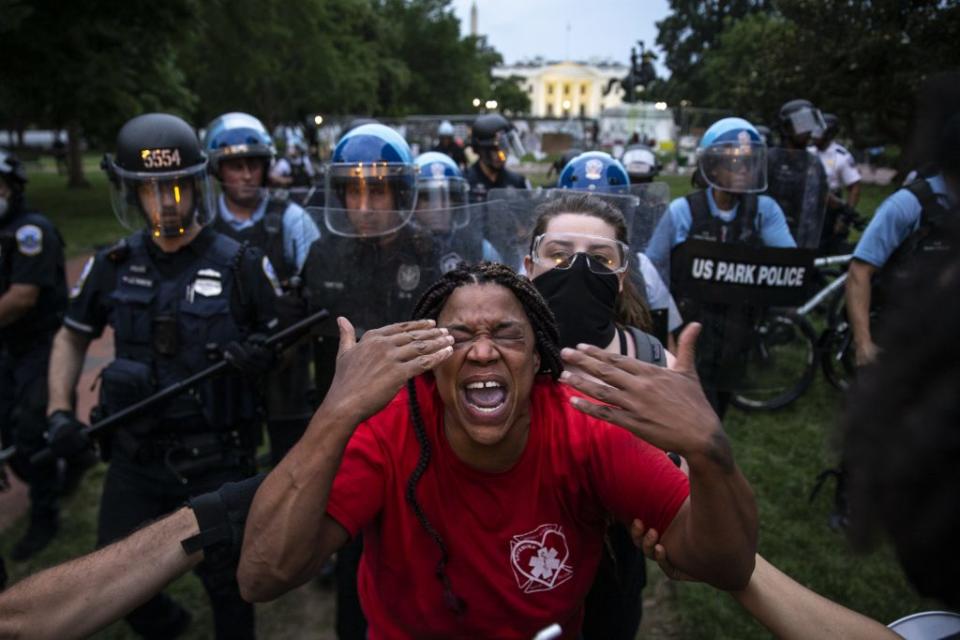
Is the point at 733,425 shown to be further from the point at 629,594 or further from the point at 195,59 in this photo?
the point at 195,59

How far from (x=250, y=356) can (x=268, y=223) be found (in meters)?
1.55

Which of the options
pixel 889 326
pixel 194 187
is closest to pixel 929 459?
pixel 889 326

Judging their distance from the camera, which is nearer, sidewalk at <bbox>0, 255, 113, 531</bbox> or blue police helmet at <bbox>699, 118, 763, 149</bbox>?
blue police helmet at <bbox>699, 118, 763, 149</bbox>

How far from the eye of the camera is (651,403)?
1.40m

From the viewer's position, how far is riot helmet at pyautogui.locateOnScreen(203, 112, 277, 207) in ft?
14.6

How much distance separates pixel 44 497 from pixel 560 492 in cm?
362

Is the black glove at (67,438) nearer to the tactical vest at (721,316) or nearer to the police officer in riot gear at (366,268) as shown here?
the police officer in riot gear at (366,268)

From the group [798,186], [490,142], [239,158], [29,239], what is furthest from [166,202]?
[490,142]

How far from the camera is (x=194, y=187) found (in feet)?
10.3

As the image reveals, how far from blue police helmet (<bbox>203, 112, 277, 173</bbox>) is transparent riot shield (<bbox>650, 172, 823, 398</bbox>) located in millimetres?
2563

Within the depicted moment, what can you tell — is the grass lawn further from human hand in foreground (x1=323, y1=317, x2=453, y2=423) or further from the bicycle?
human hand in foreground (x1=323, y1=317, x2=453, y2=423)

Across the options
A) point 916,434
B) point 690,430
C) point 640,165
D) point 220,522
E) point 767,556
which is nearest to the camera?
point 916,434

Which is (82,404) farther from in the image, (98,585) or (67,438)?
(98,585)

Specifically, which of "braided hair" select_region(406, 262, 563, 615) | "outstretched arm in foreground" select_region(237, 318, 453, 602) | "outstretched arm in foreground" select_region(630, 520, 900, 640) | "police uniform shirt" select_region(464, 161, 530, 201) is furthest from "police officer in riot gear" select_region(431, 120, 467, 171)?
"outstretched arm in foreground" select_region(630, 520, 900, 640)
